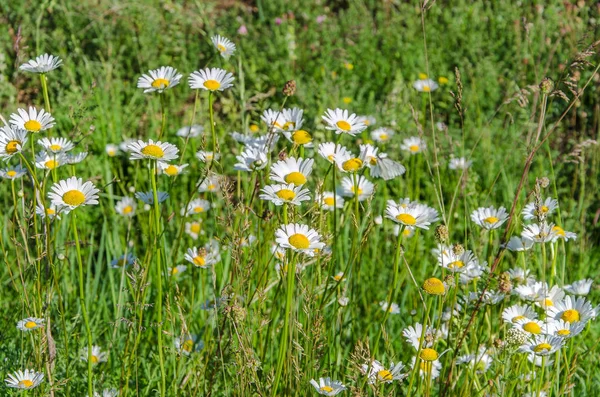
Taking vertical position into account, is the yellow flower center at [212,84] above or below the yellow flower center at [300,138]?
above

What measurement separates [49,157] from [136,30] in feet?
10.1

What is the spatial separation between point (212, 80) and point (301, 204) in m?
0.51

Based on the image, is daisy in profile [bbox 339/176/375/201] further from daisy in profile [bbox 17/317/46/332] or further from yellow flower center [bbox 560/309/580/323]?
daisy in profile [bbox 17/317/46/332]

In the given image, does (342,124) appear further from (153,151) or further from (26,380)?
(26,380)

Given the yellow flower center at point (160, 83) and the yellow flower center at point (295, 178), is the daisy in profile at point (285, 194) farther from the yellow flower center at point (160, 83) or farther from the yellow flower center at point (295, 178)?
the yellow flower center at point (160, 83)

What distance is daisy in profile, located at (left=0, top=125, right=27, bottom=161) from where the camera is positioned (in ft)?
5.38

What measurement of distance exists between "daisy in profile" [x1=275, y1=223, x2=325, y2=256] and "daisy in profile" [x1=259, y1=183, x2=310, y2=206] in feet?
0.16

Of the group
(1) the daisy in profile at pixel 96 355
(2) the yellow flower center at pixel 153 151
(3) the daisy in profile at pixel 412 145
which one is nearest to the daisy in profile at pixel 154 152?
(2) the yellow flower center at pixel 153 151

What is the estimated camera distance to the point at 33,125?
171cm

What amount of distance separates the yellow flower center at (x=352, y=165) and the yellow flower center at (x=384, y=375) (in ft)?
1.48

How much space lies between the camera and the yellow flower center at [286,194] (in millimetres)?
1517

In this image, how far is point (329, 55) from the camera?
14.8 ft

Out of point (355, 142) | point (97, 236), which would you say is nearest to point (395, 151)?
point (355, 142)

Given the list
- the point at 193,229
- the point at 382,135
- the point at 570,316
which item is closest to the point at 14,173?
the point at 193,229
